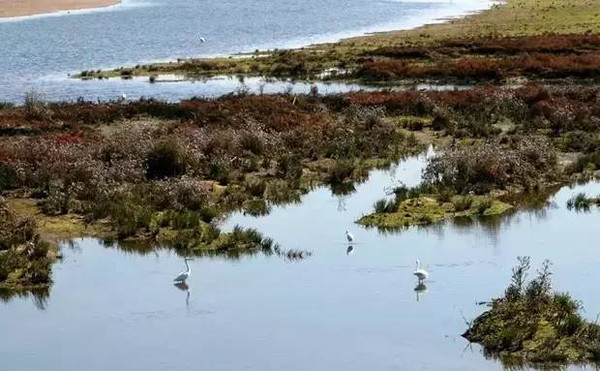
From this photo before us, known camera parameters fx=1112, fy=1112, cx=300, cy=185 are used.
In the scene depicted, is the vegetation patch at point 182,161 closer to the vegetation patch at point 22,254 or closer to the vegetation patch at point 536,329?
the vegetation patch at point 22,254

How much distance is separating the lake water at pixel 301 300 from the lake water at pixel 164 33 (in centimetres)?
2769

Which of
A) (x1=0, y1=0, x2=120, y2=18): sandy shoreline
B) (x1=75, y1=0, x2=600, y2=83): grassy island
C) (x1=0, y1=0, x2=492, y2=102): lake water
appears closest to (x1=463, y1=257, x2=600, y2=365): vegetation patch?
(x1=0, y1=0, x2=492, y2=102): lake water

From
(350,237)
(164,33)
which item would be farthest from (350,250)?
(164,33)

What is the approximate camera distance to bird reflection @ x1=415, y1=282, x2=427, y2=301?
67.6 feet

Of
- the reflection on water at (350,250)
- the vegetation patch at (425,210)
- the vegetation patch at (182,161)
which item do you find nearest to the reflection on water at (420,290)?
the reflection on water at (350,250)

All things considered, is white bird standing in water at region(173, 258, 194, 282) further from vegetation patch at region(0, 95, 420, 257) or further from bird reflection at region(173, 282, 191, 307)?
vegetation patch at region(0, 95, 420, 257)

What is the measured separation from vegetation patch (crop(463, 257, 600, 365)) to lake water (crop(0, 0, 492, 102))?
34.0 metres

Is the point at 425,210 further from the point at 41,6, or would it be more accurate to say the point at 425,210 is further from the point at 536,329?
the point at 41,6

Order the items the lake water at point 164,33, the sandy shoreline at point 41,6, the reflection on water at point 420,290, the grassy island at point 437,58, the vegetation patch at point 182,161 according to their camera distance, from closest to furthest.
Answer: the reflection on water at point 420,290, the vegetation patch at point 182,161, the grassy island at point 437,58, the lake water at point 164,33, the sandy shoreline at point 41,6

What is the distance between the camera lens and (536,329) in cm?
1814

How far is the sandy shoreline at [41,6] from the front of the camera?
386 ft

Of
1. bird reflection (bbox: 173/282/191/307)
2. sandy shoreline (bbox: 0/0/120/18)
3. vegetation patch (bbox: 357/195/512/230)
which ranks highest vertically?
sandy shoreline (bbox: 0/0/120/18)

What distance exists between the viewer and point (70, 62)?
72.4 meters

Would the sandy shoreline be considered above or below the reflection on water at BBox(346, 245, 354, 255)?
above
